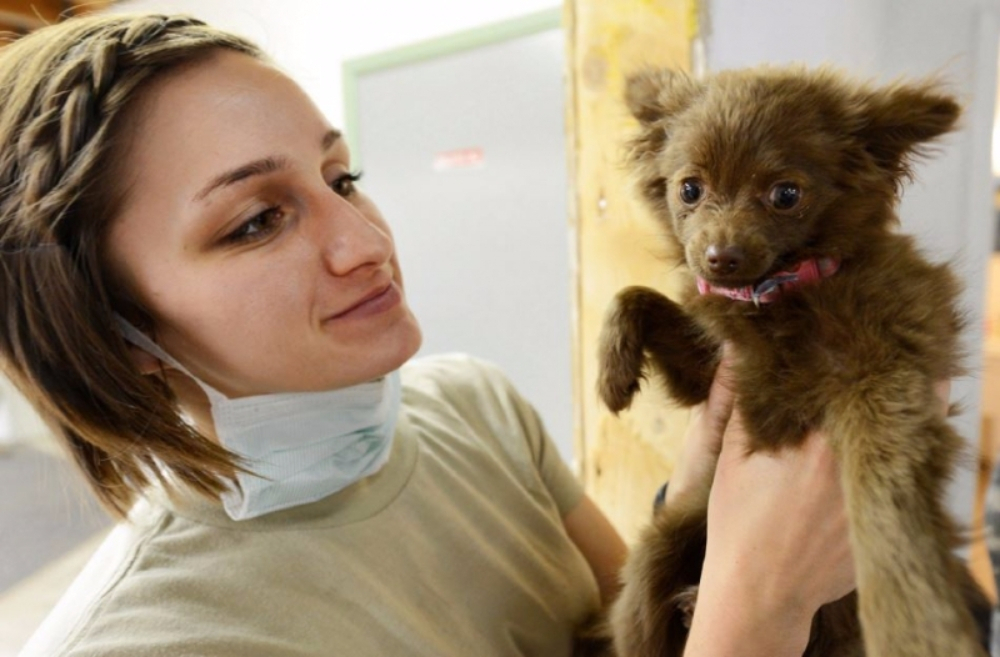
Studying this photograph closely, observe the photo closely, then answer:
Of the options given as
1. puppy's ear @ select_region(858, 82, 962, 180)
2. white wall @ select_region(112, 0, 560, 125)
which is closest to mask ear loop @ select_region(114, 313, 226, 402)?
puppy's ear @ select_region(858, 82, 962, 180)

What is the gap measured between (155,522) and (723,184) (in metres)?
1.01

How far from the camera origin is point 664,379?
1.23 meters

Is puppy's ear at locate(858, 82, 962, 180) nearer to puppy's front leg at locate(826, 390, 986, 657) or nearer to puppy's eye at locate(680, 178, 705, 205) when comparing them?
puppy's eye at locate(680, 178, 705, 205)

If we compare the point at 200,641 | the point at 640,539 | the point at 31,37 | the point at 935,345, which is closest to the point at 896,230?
the point at 935,345

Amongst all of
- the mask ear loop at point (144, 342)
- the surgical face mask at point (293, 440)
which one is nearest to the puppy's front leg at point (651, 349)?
the surgical face mask at point (293, 440)

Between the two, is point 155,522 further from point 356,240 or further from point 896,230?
point 896,230

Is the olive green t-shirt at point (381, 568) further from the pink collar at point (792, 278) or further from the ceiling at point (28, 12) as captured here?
the ceiling at point (28, 12)

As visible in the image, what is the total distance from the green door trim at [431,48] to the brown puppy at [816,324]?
2157mm

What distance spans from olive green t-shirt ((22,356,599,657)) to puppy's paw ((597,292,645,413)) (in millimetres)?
341

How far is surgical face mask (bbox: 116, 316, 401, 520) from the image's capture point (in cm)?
103

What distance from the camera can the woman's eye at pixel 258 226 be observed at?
96 centimetres

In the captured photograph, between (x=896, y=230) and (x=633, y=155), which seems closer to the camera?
(x=896, y=230)

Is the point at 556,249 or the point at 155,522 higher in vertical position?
the point at 155,522

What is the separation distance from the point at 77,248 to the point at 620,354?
2.78ft
